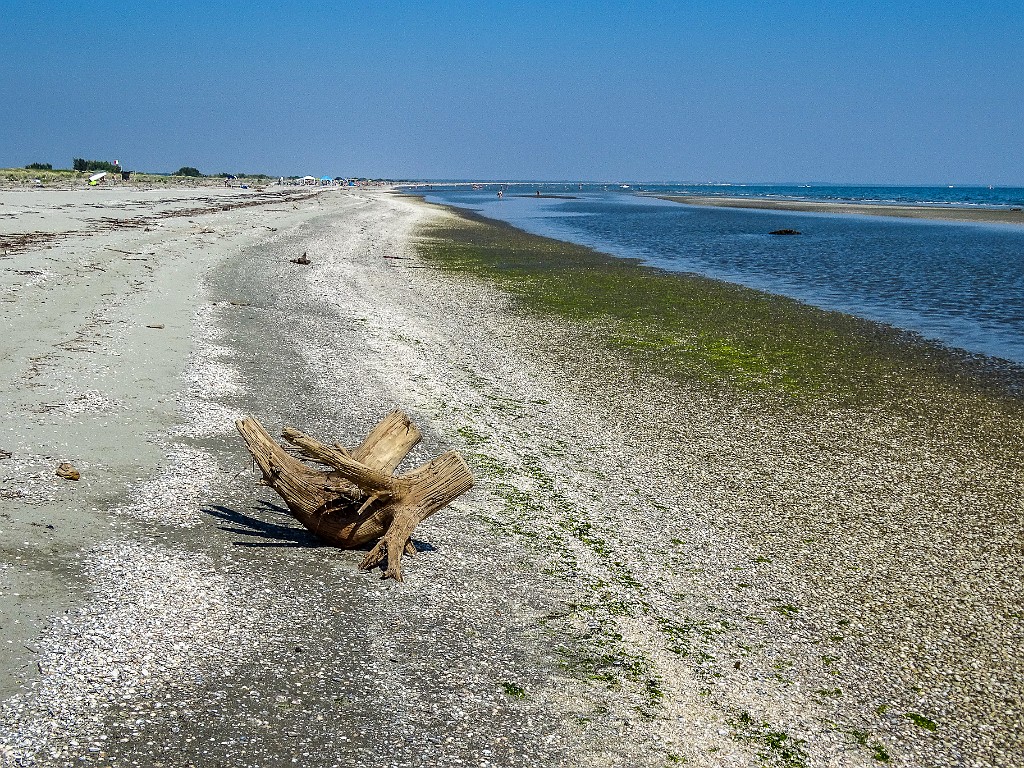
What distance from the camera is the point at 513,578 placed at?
9.05 meters

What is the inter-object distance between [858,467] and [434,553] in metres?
6.92

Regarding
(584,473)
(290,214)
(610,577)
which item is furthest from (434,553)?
(290,214)

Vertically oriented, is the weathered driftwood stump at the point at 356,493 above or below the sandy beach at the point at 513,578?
above

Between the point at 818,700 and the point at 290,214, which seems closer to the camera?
the point at 818,700

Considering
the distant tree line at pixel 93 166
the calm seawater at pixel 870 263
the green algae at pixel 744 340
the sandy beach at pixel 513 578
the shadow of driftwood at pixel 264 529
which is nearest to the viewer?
the sandy beach at pixel 513 578

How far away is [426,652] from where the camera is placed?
24.6 ft

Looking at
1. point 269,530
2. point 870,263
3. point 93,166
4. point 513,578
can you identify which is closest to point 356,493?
point 269,530

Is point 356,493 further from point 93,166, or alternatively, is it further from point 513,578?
point 93,166

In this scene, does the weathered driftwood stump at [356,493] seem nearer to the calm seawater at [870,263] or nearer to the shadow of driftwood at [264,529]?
the shadow of driftwood at [264,529]

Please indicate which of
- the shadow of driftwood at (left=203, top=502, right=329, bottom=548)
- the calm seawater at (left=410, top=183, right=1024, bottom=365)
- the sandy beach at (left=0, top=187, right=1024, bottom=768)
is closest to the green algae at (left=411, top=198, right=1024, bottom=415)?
the sandy beach at (left=0, top=187, right=1024, bottom=768)

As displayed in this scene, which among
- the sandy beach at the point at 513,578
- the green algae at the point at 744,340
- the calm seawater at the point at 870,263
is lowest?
the sandy beach at the point at 513,578

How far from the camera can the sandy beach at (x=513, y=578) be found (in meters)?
6.51

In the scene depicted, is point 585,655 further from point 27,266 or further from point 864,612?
point 27,266

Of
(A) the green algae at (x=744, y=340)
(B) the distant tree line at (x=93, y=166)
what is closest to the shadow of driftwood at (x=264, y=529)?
(A) the green algae at (x=744, y=340)
